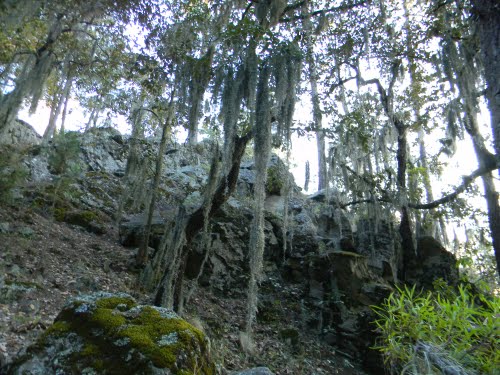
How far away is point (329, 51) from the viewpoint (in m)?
9.45

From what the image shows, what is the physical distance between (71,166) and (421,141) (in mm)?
12214

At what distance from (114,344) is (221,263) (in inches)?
248

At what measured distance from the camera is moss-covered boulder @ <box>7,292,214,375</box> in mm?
2543

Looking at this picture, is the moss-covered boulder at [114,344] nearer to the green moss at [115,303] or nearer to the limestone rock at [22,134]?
the green moss at [115,303]

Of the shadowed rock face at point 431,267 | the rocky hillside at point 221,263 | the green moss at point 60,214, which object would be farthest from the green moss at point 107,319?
the shadowed rock face at point 431,267

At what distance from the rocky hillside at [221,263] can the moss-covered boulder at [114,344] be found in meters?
1.13

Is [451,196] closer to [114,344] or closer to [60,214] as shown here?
[114,344]

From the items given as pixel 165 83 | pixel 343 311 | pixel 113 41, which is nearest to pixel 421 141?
pixel 343 311

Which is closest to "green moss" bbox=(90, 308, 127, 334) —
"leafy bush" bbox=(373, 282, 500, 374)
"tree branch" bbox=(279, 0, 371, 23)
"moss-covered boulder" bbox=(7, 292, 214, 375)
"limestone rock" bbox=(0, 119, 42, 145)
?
"moss-covered boulder" bbox=(7, 292, 214, 375)

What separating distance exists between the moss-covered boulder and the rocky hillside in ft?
3.71

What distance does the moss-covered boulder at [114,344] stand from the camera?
254 cm

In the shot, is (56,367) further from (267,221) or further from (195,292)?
(267,221)

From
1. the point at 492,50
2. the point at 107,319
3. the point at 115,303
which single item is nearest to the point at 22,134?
the point at 115,303

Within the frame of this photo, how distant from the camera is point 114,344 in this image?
2.71 meters
